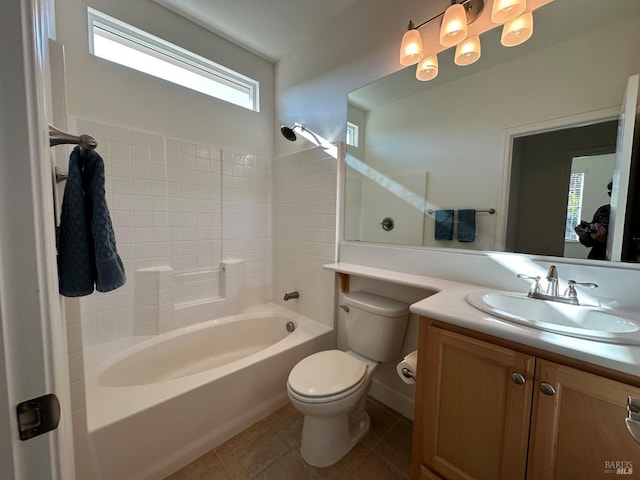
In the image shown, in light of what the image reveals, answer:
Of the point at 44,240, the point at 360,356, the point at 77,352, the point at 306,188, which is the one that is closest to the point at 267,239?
the point at 306,188

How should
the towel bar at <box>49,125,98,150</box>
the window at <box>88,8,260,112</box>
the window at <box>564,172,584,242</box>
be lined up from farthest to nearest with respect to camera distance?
the window at <box>88,8,260,112</box>
the window at <box>564,172,584,242</box>
the towel bar at <box>49,125,98,150</box>

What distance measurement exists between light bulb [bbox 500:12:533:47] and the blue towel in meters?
1.65

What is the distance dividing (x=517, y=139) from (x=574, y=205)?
Result: 0.38 m

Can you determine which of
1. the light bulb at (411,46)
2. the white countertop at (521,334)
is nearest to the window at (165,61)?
the light bulb at (411,46)

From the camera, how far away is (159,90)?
70.6 inches

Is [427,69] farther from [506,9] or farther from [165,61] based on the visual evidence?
[165,61]

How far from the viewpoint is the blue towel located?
0.65m

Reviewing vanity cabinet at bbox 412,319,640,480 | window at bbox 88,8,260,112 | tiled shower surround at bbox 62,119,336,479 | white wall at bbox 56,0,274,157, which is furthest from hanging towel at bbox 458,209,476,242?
window at bbox 88,8,260,112

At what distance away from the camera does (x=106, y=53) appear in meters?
1.65

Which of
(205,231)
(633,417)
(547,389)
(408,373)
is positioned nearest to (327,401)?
(408,373)

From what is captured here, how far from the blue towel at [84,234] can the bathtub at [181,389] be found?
2.60ft

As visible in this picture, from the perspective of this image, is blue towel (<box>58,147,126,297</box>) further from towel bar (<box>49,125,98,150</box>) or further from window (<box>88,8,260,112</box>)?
window (<box>88,8,260,112</box>)

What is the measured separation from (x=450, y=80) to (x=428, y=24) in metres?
0.32

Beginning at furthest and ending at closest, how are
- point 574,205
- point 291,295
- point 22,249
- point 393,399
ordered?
point 291,295 → point 393,399 → point 574,205 → point 22,249
